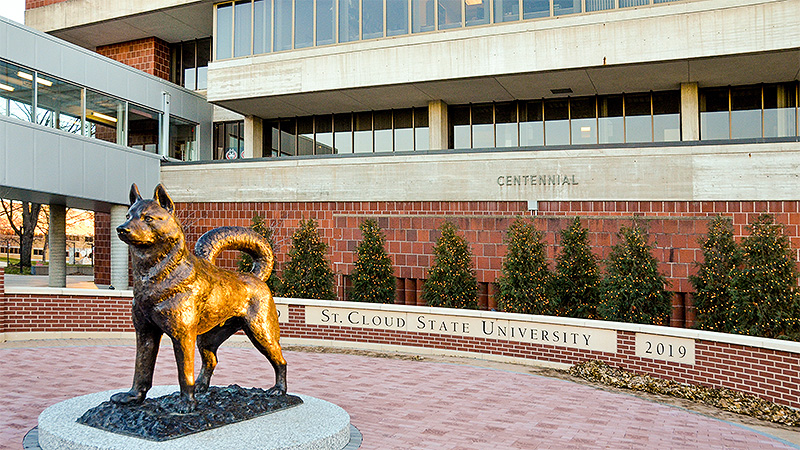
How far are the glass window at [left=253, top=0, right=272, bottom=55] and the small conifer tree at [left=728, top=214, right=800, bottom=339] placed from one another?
15366mm

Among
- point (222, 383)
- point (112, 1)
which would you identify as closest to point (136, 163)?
point (112, 1)

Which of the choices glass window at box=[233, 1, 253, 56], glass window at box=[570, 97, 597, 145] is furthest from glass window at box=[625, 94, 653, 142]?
glass window at box=[233, 1, 253, 56]

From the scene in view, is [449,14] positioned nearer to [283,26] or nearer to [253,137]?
[283,26]

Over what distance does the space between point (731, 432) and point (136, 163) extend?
697 inches

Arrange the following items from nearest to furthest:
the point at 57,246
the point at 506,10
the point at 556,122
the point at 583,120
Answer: the point at 506,10 < the point at 583,120 < the point at 556,122 < the point at 57,246

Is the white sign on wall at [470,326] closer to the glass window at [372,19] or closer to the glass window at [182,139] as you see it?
the glass window at [372,19]

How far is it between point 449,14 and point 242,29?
7184 mm

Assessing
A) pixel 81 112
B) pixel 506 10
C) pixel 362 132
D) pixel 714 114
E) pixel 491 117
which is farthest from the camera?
pixel 362 132

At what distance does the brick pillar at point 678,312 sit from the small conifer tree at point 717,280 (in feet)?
6.45

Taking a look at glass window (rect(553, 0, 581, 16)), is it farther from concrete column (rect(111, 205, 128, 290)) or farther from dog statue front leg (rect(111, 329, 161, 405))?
dog statue front leg (rect(111, 329, 161, 405))

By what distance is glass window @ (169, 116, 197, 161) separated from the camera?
22.9 metres

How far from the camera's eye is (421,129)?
21641 mm

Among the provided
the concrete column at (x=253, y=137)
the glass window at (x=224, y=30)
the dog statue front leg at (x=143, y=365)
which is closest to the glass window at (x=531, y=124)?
the concrete column at (x=253, y=137)

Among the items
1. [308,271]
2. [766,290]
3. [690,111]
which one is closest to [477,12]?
[690,111]
